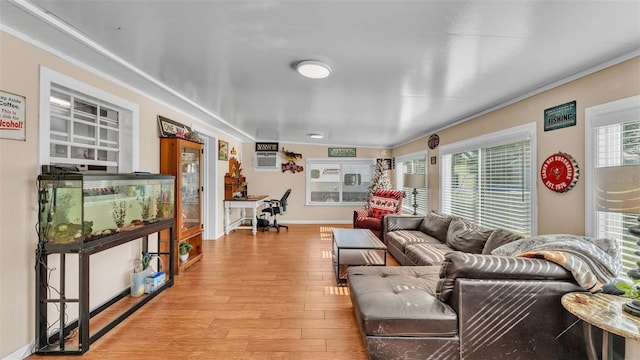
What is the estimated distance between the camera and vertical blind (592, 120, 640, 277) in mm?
1983

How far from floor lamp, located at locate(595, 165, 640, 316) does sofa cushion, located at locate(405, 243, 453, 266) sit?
1383 millimetres

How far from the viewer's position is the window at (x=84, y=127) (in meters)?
2.03

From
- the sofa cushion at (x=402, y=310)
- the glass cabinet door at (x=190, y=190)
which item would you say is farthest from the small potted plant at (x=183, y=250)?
the sofa cushion at (x=402, y=310)

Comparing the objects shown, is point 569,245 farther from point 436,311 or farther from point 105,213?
point 105,213

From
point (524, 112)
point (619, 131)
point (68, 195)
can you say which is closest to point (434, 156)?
point (524, 112)

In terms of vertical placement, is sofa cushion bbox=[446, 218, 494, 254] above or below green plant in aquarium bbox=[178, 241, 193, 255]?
above

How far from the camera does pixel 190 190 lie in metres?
3.91

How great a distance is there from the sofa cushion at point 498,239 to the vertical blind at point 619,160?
1.90 ft

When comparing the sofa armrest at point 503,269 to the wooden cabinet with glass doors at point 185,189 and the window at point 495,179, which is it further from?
the wooden cabinet with glass doors at point 185,189

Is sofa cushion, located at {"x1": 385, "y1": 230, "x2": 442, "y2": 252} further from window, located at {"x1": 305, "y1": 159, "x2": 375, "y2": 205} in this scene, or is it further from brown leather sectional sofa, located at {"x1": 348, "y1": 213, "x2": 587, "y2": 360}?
window, located at {"x1": 305, "y1": 159, "x2": 375, "y2": 205}

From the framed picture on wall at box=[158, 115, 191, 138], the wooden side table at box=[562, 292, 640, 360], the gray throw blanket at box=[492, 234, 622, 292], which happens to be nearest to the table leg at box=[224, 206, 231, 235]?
the framed picture on wall at box=[158, 115, 191, 138]

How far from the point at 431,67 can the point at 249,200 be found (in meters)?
4.52

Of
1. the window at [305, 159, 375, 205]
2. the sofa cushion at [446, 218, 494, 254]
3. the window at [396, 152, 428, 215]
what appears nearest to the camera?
the sofa cushion at [446, 218, 494, 254]

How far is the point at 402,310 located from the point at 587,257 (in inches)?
51.1
